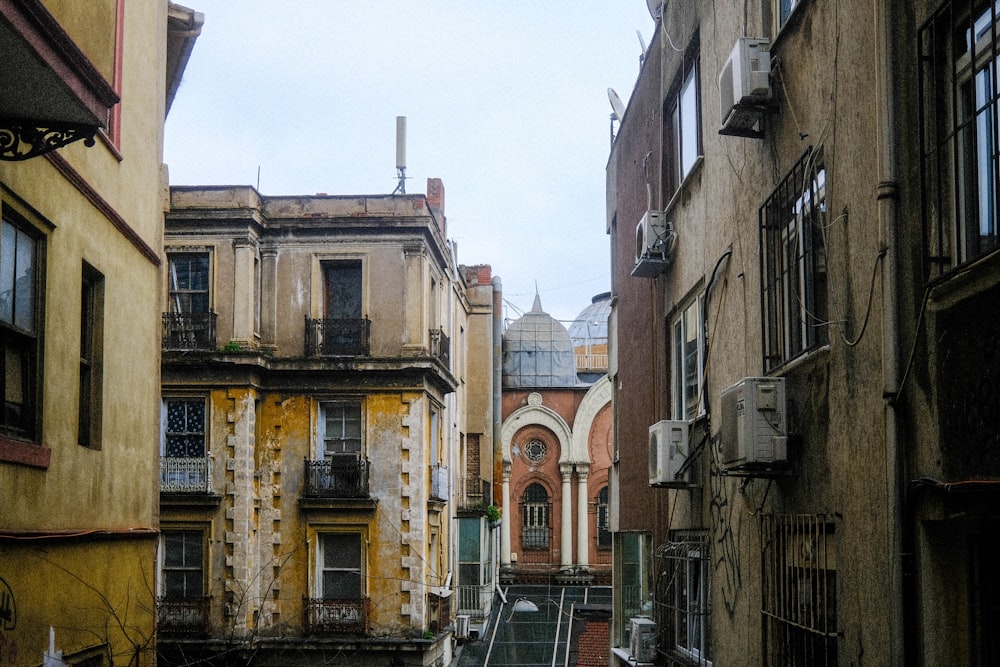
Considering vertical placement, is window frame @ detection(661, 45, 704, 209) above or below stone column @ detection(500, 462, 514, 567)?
above

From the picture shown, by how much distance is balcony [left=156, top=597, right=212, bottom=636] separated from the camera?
2550 centimetres

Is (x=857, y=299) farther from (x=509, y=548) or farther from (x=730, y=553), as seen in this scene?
(x=509, y=548)

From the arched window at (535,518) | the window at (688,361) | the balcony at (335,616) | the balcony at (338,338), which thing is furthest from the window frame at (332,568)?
the arched window at (535,518)

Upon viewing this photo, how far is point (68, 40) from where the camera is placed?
645cm

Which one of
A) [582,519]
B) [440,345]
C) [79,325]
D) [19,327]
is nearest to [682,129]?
[79,325]

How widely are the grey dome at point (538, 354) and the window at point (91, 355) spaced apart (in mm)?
35890

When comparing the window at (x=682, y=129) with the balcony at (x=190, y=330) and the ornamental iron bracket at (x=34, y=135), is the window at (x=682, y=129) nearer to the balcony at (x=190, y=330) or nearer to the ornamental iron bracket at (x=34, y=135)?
the ornamental iron bracket at (x=34, y=135)

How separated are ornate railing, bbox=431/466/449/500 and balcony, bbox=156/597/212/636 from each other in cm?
564

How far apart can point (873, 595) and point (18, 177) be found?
596cm

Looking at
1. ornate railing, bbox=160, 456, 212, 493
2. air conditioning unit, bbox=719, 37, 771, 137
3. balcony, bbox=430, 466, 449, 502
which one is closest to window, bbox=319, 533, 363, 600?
balcony, bbox=430, 466, 449, 502

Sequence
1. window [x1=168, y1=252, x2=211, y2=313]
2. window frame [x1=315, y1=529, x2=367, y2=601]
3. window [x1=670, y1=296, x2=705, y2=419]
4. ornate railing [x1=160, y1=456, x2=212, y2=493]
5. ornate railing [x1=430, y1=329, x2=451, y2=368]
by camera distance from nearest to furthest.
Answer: window [x1=670, y1=296, x2=705, y2=419]
ornate railing [x1=160, y1=456, x2=212, y2=493]
window frame [x1=315, y1=529, x2=367, y2=601]
window [x1=168, y1=252, x2=211, y2=313]
ornate railing [x1=430, y1=329, x2=451, y2=368]

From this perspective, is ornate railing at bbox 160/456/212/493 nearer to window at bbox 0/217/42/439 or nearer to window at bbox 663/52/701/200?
window at bbox 663/52/701/200

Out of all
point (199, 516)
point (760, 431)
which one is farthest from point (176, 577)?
point (760, 431)

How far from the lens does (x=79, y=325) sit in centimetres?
927
